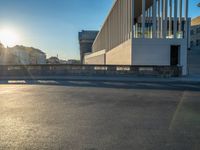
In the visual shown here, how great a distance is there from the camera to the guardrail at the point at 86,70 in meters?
20.9

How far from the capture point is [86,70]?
2248cm

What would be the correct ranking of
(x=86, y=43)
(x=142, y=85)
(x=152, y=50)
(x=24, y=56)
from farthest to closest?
(x=86, y=43) < (x=24, y=56) < (x=152, y=50) < (x=142, y=85)

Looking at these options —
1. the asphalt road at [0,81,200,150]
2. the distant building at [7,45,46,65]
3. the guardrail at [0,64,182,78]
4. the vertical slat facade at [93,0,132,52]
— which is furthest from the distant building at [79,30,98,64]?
the asphalt road at [0,81,200,150]

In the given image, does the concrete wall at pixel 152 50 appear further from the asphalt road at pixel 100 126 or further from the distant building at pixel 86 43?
the distant building at pixel 86 43

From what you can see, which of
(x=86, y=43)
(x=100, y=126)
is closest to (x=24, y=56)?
(x=86, y=43)

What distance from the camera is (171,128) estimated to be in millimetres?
5352

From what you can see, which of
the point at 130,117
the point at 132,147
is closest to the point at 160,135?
the point at 132,147

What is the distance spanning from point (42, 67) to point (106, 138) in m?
19.6

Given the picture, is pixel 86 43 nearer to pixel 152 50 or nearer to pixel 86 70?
pixel 152 50

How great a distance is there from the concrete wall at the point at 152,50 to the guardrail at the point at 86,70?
2806 millimetres

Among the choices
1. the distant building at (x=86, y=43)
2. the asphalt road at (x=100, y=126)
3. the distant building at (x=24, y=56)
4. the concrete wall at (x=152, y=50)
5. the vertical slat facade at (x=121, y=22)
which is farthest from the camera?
the distant building at (x=86, y=43)

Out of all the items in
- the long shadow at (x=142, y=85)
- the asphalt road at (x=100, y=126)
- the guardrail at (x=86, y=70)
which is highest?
the guardrail at (x=86, y=70)

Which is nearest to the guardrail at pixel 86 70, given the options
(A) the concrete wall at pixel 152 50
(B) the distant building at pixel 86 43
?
(A) the concrete wall at pixel 152 50

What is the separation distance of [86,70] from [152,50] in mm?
7274
